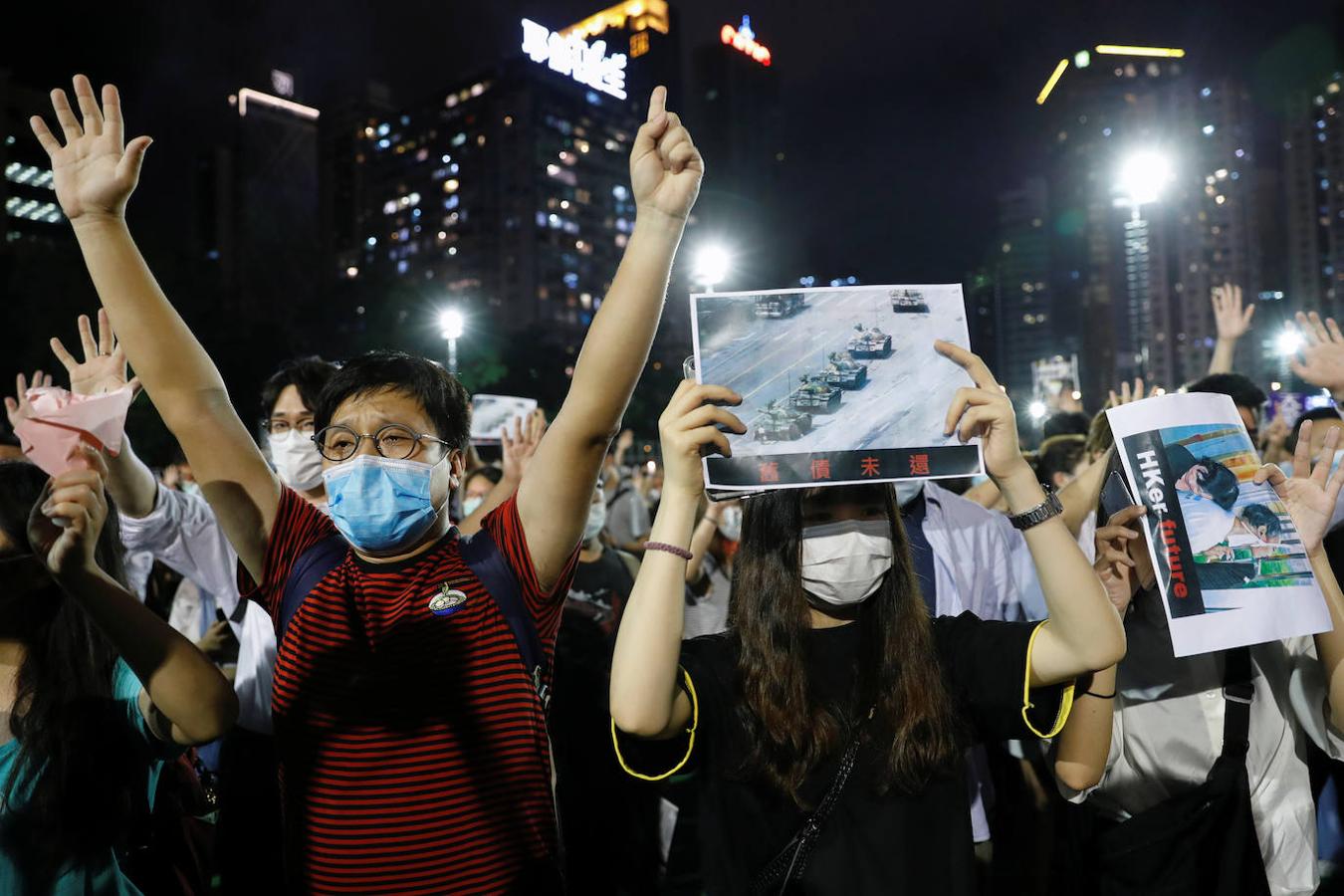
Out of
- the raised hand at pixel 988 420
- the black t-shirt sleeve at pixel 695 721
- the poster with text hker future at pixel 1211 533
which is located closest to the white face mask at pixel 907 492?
the poster with text hker future at pixel 1211 533

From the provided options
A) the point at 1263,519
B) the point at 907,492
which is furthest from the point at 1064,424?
the point at 1263,519

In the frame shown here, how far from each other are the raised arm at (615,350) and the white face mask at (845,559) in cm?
61

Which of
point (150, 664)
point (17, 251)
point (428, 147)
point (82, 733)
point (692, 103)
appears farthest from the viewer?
point (692, 103)

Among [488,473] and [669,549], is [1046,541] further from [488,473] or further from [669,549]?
[488,473]

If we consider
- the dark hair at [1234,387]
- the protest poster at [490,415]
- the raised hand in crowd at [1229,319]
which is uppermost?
the raised hand in crowd at [1229,319]

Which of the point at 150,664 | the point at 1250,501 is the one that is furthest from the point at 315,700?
the point at 1250,501

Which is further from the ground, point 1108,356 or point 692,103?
point 692,103

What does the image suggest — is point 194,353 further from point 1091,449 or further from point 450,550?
point 1091,449

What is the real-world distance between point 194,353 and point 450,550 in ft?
2.89

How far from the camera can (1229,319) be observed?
586 cm

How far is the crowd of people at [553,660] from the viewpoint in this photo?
6.88 feet

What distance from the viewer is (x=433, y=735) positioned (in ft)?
7.07

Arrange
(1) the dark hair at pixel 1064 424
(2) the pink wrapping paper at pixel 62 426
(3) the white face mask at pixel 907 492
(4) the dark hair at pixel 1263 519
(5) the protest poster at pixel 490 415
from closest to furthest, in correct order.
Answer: (2) the pink wrapping paper at pixel 62 426
(4) the dark hair at pixel 1263 519
(3) the white face mask at pixel 907 492
(1) the dark hair at pixel 1064 424
(5) the protest poster at pixel 490 415

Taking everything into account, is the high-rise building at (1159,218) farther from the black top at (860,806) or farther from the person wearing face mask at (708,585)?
the black top at (860,806)
